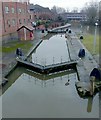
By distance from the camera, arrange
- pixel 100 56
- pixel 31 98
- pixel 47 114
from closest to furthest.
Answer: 1. pixel 47 114
2. pixel 31 98
3. pixel 100 56

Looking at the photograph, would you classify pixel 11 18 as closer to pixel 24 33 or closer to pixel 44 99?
pixel 24 33

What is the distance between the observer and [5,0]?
33.4m

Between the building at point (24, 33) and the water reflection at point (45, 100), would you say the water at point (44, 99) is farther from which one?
the building at point (24, 33)

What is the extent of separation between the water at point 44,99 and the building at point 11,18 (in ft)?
51.5

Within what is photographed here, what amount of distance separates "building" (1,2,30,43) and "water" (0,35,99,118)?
51.5 feet

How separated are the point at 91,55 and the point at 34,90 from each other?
444 inches

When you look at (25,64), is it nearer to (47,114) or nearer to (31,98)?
(31,98)

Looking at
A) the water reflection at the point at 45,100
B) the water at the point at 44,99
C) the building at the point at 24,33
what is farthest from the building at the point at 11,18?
the water reflection at the point at 45,100

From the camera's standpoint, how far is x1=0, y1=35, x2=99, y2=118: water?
12.5 m

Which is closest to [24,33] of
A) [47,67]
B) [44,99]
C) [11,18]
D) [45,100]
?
[11,18]

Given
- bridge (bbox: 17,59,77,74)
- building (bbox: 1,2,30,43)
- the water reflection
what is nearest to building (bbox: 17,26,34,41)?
building (bbox: 1,2,30,43)

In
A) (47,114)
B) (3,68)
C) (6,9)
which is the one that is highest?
(6,9)

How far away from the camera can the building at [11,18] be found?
3297 cm

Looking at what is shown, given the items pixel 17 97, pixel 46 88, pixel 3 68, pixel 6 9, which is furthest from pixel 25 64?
pixel 6 9
